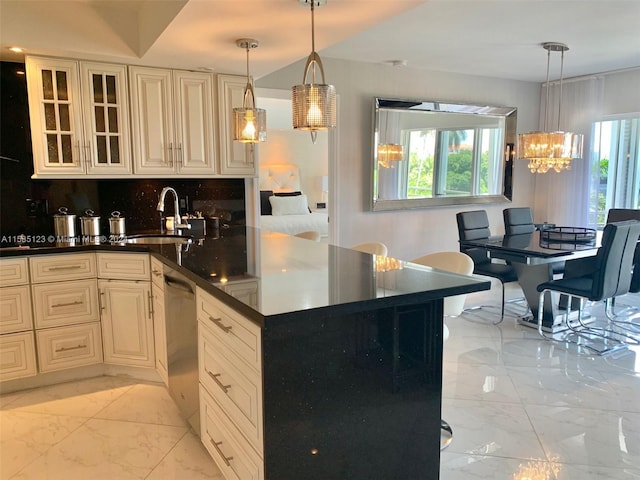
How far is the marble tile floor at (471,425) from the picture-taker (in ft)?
7.46

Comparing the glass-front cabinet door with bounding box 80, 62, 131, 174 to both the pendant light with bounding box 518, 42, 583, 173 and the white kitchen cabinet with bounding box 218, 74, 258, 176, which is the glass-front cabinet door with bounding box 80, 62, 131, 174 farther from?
the pendant light with bounding box 518, 42, 583, 173

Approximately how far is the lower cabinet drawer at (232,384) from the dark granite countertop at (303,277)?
230mm

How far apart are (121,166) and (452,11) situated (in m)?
2.65

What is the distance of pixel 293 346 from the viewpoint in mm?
1560

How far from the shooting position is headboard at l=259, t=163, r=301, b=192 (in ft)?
29.9

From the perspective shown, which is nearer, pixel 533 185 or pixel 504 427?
pixel 504 427

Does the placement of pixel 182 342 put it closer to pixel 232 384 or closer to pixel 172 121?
pixel 232 384

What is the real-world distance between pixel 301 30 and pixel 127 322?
2.13 metres

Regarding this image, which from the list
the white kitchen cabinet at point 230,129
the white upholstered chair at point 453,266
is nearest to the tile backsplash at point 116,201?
the white kitchen cabinet at point 230,129

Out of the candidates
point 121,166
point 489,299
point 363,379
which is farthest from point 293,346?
point 489,299

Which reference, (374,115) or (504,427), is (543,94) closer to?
(374,115)

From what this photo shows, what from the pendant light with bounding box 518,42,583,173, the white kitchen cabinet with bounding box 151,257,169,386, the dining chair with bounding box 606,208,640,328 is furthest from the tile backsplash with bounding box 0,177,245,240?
the dining chair with bounding box 606,208,640,328

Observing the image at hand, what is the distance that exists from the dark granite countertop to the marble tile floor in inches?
37.0

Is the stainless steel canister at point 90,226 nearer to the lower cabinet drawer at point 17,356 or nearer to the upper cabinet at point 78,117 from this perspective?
the upper cabinet at point 78,117
